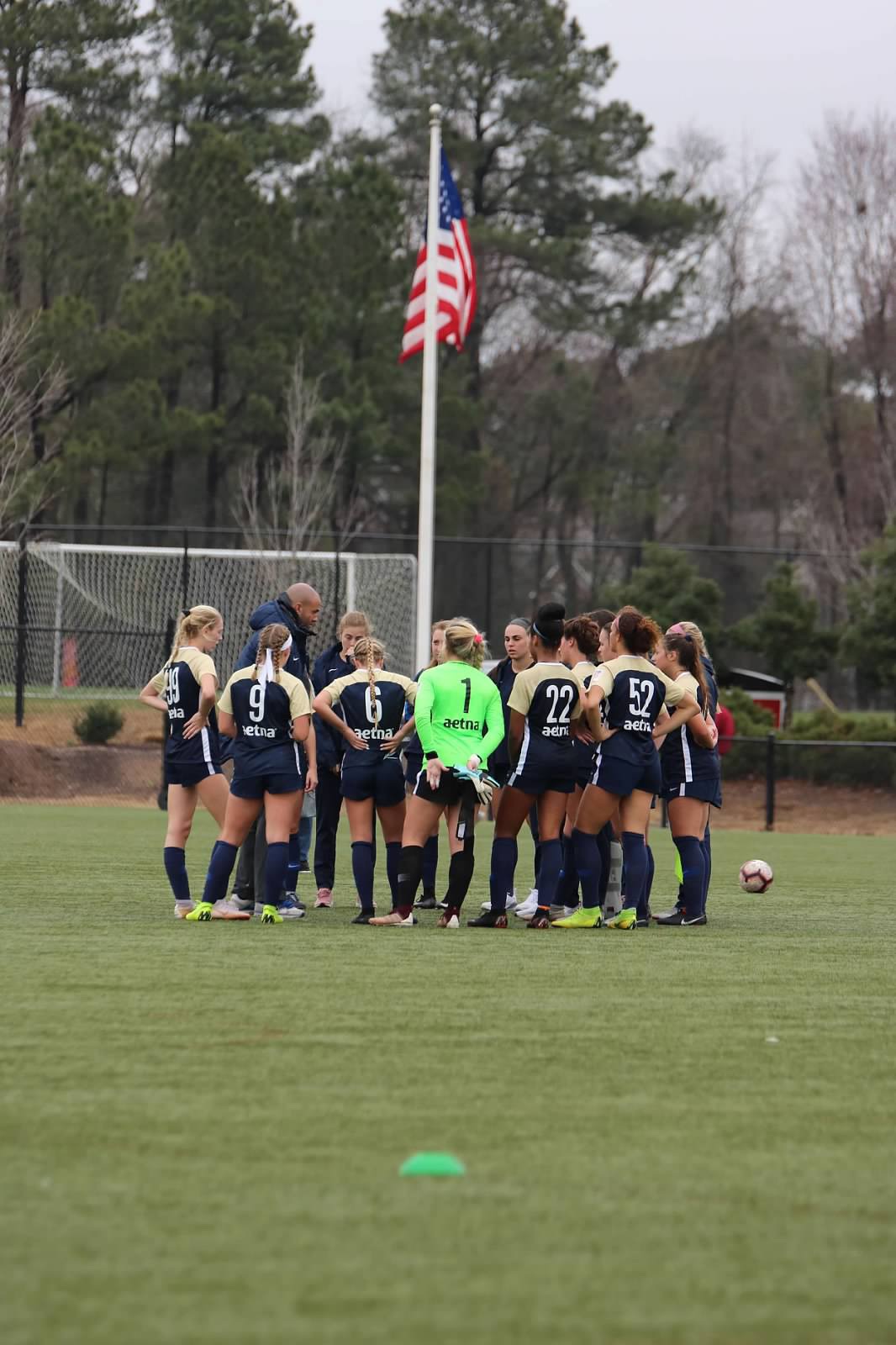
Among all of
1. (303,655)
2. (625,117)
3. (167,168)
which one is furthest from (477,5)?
(303,655)

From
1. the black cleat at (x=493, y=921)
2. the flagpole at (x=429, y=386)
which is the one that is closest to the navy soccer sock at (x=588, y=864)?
the black cleat at (x=493, y=921)

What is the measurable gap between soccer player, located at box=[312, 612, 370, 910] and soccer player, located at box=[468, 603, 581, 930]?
4.38 feet

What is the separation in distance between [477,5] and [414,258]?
266 inches

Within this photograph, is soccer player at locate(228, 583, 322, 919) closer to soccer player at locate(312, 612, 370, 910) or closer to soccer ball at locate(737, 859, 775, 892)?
soccer player at locate(312, 612, 370, 910)

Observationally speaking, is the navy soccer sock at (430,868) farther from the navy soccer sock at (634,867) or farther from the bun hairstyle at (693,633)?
the bun hairstyle at (693,633)

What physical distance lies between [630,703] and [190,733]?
2.53 meters

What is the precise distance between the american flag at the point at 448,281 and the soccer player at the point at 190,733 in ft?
37.5

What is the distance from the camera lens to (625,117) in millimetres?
43844

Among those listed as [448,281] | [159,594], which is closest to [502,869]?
[448,281]

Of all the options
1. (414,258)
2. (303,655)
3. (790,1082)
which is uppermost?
(414,258)

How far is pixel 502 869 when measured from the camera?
10680 mm

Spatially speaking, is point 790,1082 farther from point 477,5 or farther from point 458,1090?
point 477,5

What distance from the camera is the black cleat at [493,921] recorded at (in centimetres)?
1063

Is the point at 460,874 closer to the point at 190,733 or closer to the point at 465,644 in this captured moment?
the point at 465,644
